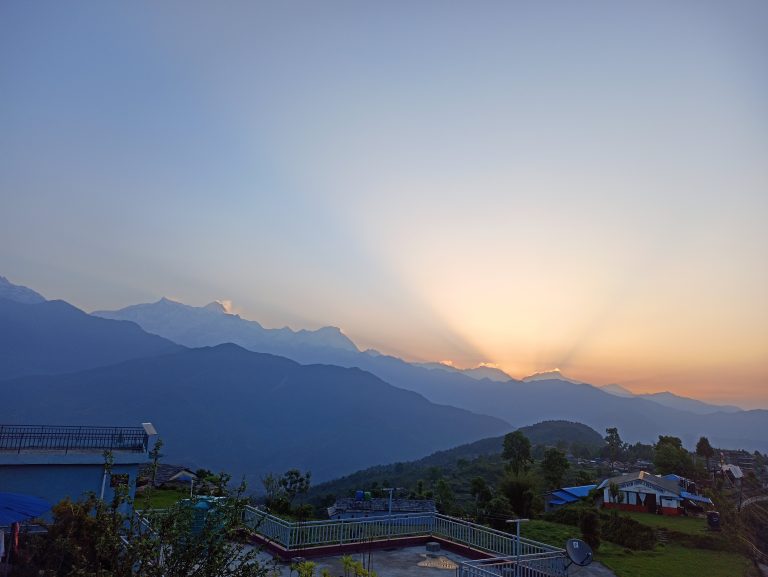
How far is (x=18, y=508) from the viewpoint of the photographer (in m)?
11.7

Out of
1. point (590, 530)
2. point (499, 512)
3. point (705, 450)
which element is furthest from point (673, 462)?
point (590, 530)

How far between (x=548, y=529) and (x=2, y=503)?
25.8m

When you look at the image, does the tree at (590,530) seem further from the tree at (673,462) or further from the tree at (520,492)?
the tree at (673,462)

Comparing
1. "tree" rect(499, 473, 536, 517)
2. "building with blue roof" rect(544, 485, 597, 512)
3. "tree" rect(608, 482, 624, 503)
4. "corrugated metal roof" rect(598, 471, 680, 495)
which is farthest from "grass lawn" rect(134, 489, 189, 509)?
"corrugated metal roof" rect(598, 471, 680, 495)

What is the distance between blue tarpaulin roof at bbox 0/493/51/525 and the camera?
11.2 meters

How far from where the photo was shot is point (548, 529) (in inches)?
1136

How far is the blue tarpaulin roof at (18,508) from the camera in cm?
1124

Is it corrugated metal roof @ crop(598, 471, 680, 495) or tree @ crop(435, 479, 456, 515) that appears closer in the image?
tree @ crop(435, 479, 456, 515)

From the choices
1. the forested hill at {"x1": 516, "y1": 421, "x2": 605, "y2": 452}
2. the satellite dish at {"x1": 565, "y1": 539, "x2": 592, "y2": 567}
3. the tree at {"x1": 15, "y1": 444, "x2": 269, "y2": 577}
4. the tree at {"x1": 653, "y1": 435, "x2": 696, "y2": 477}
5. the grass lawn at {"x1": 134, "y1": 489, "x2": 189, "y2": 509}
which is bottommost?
the grass lawn at {"x1": 134, "y1": 489, "x2": 189, "y2": 509}

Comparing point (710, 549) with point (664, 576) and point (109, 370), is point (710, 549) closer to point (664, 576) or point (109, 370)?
point (664, 576)

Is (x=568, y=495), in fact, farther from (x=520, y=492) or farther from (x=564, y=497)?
(x=520, y=492)

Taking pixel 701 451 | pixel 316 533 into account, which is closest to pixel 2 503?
pixel 316 533

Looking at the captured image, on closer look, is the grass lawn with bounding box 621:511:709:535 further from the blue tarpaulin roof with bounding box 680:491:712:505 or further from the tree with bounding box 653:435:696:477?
the tree with bounding box 653:435:696:477

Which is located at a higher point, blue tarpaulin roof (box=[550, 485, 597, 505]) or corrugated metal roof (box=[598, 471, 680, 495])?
corrugated metal roof (box=[598, 471, 680, 495])
